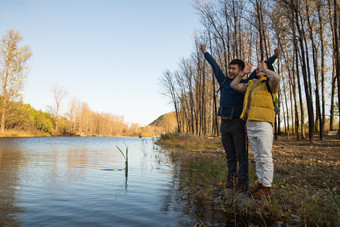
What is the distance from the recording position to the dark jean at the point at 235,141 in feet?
11.2

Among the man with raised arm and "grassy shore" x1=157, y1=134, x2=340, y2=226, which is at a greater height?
the man with raised arm

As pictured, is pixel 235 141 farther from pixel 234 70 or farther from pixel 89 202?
pixel 89 202

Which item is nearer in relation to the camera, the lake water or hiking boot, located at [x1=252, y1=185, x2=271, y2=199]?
the lake water

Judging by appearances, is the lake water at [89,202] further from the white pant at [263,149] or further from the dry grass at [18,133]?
the dry grass at [18,133]

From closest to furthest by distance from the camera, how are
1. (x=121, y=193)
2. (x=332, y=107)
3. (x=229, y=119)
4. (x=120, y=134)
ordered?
1. (x=229, y=119)
2. (x=121, y=193)
3. (x=332, y=107)
4. (x=120, y=134)

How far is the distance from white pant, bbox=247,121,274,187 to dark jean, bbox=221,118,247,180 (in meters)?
0.39

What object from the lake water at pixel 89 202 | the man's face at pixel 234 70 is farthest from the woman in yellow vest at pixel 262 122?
the lake water at pixel 89 202

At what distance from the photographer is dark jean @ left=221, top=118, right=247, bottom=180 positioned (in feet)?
11.2

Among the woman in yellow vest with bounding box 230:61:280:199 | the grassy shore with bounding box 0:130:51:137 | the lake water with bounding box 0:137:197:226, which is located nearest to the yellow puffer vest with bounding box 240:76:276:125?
the woman in yellow vest with bounding box 230:61:280:199

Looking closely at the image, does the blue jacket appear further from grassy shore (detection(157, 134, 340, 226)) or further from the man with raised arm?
grassy shore (detection(157, 134, 340, 226))

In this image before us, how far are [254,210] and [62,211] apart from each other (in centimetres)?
241

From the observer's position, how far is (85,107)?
74312 mm

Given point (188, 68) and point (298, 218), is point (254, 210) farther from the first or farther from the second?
point (188, 68)

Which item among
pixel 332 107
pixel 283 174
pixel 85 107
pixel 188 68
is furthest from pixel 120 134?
pixel 283 174
